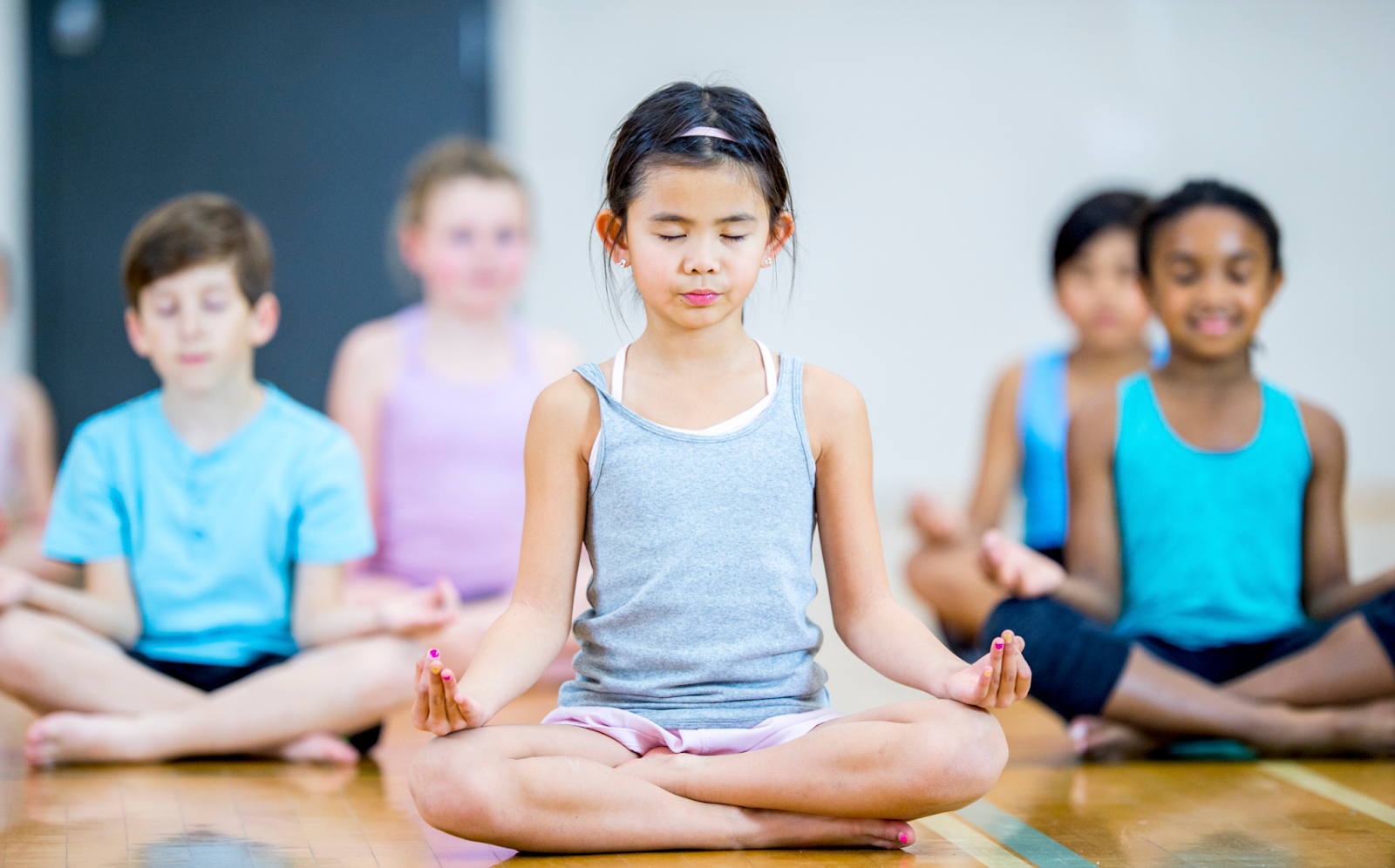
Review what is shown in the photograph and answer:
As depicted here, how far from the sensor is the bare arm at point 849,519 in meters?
1.36

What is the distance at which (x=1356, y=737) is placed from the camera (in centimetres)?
172

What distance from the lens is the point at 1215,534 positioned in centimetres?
188

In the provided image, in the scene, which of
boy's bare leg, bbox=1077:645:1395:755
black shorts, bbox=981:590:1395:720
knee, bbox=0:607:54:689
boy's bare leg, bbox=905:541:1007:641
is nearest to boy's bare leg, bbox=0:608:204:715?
knee, bbox=0:607:54:689

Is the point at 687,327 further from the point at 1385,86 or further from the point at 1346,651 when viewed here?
the point at 1385,86

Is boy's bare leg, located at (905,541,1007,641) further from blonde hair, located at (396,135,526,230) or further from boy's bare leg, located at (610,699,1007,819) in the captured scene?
boy's bare leg, located at (610,699,1007,819)

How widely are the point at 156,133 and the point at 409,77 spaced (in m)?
0.70

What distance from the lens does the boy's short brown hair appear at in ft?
5.90

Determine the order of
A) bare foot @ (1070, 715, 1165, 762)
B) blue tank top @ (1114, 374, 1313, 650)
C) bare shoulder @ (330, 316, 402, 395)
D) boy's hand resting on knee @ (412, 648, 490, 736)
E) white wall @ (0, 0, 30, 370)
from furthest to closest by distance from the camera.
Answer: white wall @ (0, 0, 30, 370) < bare shoulder @ (330, 316, 402, 395) < blue tank top @ (1114, 374, 1313, 650) < bare foot @ (1070, 715, 1165, 762) < boy's hand resting on knee @ (412, 648, 490, 736)

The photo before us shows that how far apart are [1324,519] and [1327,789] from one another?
17.9 inches

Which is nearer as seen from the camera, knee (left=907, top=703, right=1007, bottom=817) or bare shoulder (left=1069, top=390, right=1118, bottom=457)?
knee (left=907, top=703, right=1007, bottom=817)

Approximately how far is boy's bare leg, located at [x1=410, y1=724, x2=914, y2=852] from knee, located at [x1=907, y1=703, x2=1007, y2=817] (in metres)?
0.07

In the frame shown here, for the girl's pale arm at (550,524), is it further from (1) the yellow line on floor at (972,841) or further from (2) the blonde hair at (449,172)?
(2) the blonde hair at (449,172)

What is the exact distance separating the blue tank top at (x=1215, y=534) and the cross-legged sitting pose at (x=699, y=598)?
66 cm

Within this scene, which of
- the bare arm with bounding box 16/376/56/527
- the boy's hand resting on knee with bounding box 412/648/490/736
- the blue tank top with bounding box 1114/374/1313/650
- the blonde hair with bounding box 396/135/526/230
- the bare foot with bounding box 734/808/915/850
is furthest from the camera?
the bare arm with bounding box 16/376/56/527
